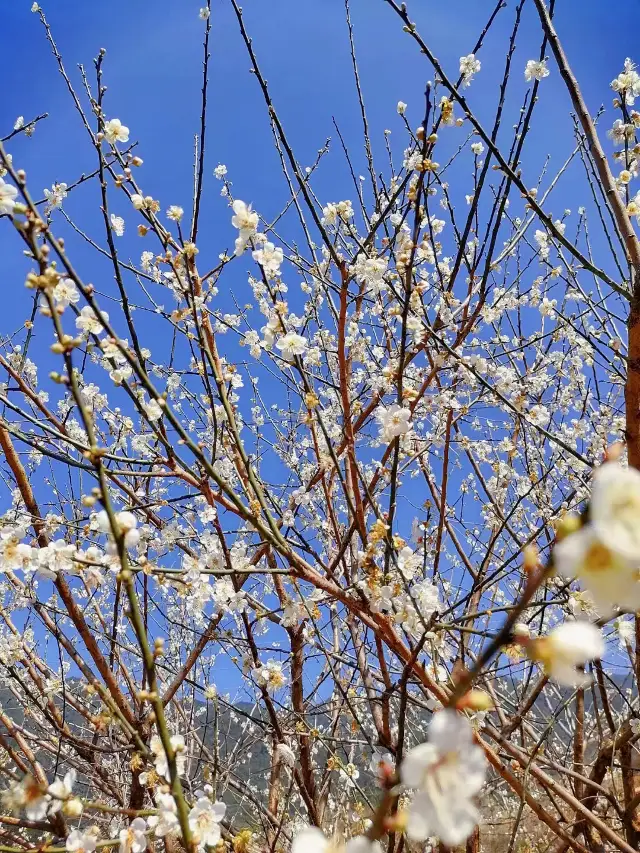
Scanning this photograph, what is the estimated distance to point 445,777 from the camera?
0.74 m

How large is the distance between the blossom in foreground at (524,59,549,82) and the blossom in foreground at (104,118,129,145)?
191 cm

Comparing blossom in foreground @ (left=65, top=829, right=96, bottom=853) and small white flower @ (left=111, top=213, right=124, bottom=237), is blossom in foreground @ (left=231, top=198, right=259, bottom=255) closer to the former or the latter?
small white flower @ (left=111, top=213, right=124, bottom=237)

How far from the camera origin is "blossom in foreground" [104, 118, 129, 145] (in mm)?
2535

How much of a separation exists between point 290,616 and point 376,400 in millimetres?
1346

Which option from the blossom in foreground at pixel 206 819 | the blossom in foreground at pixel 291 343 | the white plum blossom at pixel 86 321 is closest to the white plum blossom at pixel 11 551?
the white plum blossom at pixel 86 321

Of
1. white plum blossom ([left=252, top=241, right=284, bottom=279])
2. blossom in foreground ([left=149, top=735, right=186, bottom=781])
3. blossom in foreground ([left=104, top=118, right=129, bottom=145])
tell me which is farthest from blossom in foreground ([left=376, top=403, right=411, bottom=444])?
blossom in foreground ([left=104, top=118, right=129, bottom=145])

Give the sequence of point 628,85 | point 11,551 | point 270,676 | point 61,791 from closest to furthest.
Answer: point 61,791
point 11,551
point 628,85
point 270,676

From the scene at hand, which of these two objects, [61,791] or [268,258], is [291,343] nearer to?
[268,258]

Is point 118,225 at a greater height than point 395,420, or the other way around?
point 118,225

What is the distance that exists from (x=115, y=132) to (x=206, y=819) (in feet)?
9.06

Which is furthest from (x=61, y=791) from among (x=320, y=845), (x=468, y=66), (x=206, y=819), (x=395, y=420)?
(x=468, y=66)

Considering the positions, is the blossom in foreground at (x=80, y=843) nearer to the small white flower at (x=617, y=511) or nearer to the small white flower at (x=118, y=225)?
the small white flower at (x=617, y=511)

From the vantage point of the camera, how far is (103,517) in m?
1.41

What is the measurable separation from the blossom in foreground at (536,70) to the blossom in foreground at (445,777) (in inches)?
110
